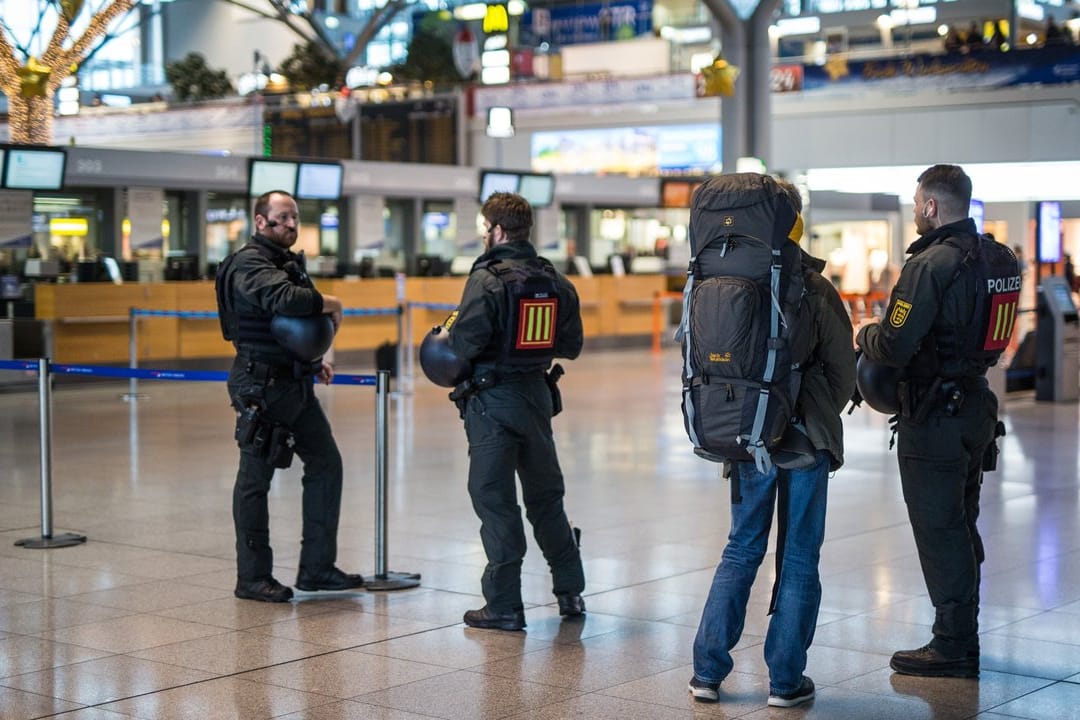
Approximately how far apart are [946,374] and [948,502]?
43 cm

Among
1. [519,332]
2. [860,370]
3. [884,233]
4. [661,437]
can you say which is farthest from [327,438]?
[884,233]

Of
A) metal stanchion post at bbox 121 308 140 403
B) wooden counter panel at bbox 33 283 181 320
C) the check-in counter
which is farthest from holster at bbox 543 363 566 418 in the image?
wooden counter panel at bbox 33 283 181 320

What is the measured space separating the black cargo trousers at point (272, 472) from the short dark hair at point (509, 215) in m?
1.11

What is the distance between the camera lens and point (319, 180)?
18.6 metres

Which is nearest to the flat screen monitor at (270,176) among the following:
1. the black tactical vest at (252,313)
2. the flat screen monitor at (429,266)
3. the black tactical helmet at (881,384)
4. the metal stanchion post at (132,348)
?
the metal stanchion post at (132,348)

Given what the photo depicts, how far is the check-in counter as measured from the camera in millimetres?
16875

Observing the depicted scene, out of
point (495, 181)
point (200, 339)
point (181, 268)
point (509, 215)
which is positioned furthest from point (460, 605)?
point (495, 181)

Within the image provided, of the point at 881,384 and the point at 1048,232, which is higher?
the point at 1048,232

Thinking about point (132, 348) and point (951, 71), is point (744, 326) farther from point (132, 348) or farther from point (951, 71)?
point (951, 71)

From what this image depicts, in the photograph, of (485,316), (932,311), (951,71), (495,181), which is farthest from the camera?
(951,71)

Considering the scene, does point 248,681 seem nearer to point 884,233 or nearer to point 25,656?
point 25,656

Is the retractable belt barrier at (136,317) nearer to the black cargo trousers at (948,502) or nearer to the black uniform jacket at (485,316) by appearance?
the black uniform jacket at (485,316)

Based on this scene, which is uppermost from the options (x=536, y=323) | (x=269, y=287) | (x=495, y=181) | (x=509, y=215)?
(x=495, y=181)

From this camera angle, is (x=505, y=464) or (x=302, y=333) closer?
(x=505, y=464)
